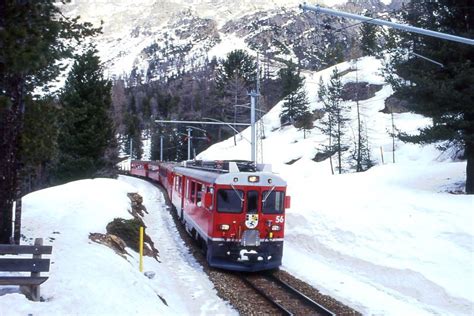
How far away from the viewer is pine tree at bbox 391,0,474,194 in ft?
57.0

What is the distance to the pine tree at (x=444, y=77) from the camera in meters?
17.4

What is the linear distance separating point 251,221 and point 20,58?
849cm

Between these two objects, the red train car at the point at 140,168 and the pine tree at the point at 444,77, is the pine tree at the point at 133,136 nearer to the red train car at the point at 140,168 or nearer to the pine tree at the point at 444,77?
the red train car at the point at 140,168

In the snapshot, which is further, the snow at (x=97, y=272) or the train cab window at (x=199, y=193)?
the train cab window at (x=199, y=193)

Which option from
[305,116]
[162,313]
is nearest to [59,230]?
[162,313]

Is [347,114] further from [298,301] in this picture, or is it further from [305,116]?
[298,301]

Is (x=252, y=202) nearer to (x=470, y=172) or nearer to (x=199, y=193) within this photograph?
(x=199, y=193)

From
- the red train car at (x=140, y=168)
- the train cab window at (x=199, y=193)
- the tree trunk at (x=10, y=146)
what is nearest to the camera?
the tree trunk at (x=10, y=146)

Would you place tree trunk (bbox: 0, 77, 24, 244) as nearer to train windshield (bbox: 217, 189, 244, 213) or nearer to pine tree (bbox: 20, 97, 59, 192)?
pine tree (bbox: 20, 97, 59, 192)

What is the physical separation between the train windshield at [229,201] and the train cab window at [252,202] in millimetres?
223

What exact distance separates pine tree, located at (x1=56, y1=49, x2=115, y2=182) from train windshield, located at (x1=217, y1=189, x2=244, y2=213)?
79.7ft

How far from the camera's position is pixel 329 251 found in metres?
16.8

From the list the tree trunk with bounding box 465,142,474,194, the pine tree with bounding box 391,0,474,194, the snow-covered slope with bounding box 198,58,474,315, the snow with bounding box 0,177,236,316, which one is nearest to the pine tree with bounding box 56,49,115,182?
the snow with bounding box 0,177,236,316

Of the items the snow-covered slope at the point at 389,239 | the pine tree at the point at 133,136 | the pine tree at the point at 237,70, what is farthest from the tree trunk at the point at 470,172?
the pine tree at the point at 133,136
